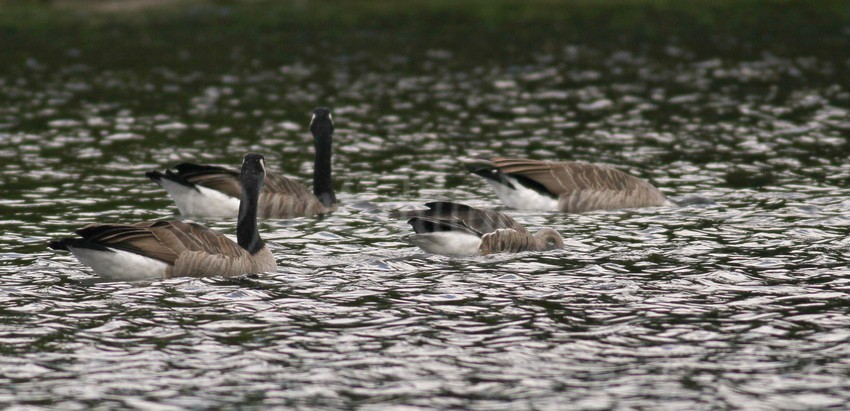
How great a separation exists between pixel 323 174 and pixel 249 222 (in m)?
5.69

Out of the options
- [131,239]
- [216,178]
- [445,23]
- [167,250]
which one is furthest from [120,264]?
[445,23]

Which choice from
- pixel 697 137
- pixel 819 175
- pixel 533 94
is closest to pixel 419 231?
pixel 819 175

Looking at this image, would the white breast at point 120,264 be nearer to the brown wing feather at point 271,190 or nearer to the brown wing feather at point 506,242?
the brown wing feather at point 506,242

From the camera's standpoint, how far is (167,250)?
1584 cm

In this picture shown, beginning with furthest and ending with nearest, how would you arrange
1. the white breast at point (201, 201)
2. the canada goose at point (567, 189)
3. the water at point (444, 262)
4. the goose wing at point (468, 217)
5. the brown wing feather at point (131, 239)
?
the canada goose at point (567, 189) → the white breast at point (201, 201) → the goose wing at point (468, 217) → the brown wing feather at point (131, 239) → the water at point (444, 262)

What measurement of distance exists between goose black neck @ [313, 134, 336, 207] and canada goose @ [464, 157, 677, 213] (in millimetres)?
2637

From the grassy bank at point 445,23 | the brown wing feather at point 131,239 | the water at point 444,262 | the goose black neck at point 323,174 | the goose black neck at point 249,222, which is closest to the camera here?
the water at point 444,262

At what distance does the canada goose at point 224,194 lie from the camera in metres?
20.8

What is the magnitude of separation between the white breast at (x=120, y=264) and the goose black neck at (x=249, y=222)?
140 cm

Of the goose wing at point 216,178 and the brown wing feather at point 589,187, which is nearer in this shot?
the goose wing at point 216,178

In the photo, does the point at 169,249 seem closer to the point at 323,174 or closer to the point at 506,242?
the point at 506,242

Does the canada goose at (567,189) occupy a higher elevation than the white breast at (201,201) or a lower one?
higher

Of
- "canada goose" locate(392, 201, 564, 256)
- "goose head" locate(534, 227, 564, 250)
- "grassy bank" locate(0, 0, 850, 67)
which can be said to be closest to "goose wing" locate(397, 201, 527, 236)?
"canada goose" locate(392, 201, 564, 256)

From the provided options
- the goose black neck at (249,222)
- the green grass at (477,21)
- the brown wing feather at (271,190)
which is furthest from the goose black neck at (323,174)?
the green grass at (477,21)
